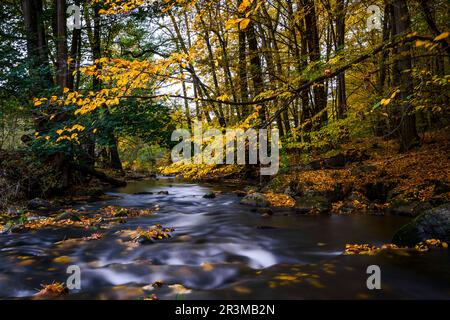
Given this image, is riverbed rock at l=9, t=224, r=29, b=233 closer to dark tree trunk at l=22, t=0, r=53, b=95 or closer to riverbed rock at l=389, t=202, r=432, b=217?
dark tree trunk at l=22, t=0, r=53, b=95

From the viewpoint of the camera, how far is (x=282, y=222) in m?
7.32

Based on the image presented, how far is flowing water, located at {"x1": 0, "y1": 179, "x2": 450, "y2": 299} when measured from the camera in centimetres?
370

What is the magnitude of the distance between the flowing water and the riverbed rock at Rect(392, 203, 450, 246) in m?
0.35

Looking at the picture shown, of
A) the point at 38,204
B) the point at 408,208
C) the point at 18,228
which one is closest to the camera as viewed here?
the point at 18,228

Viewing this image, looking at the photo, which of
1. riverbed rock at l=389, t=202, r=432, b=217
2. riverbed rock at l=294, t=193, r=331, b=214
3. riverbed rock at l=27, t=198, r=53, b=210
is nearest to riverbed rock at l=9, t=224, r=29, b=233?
riverbed rock at l=27, t=198, r=53, b=210

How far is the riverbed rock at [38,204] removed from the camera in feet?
31.3

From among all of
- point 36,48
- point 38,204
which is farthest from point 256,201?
point 36,48

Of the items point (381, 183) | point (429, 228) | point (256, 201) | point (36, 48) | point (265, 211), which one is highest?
point (36, 48)

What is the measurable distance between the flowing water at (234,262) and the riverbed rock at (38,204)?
10.3 feet

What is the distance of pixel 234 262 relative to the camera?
4852 mm

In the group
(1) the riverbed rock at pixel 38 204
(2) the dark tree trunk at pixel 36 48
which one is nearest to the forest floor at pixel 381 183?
(1) the riverbed rock at pixel 38 204

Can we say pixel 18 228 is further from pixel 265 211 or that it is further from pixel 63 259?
pixel 265 211

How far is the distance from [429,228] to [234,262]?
2956 mm
